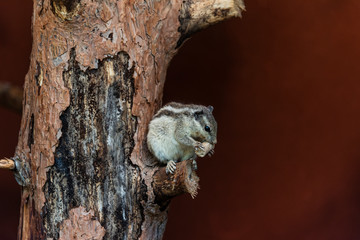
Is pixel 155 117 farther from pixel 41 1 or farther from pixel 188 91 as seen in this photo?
pixel 188 91

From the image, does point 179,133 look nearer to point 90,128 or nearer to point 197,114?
point 197,114

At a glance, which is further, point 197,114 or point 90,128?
point 197,114

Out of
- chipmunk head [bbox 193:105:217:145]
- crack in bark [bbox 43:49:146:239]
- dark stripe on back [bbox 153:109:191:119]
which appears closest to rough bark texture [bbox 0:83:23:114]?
crack in bark [bbox 43:49:146:239]

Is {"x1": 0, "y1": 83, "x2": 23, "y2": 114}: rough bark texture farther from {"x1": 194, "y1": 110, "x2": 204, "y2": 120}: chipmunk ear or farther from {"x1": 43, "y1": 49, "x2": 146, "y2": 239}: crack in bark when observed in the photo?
{"x1": 194, "y1": 110, "x2": 204, "y2": 120}: chipmunk ear

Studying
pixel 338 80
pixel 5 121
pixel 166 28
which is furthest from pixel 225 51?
pixel 5 121

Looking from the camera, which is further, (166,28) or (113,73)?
(166,28)

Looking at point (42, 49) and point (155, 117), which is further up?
point (42, 49)

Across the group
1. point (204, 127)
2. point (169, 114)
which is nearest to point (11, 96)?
point (169, 114)
